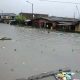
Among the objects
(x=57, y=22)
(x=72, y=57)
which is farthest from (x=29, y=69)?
(x=57, y=22)

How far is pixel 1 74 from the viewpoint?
9.27 metres

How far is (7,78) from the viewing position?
884 centimetres

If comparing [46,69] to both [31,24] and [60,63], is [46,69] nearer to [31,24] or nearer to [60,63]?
[60,63]

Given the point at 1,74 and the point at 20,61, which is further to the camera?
the point at 20,61

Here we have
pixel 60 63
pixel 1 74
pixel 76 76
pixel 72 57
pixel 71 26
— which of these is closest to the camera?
pixel 76 76

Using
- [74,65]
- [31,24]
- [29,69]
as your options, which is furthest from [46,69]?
[31,24]

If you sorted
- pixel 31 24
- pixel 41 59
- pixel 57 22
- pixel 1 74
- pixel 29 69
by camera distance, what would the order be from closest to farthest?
pixel 1 74 < pixel 29 69 < pixel 41 59 < pixel 57 22 < pixel 31 24

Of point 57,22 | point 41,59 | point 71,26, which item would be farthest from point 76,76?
point 57,22

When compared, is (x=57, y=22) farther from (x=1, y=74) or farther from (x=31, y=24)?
(x=1, y=74)

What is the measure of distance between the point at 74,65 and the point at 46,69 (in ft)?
4.35

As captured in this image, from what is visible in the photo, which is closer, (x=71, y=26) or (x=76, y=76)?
(x=76, y=76)

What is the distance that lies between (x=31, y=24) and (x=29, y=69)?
30.1 meters

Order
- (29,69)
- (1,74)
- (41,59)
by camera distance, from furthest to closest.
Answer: (41,59)
(29,69)
(1,74)

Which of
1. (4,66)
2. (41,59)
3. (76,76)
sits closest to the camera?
(76,76)
